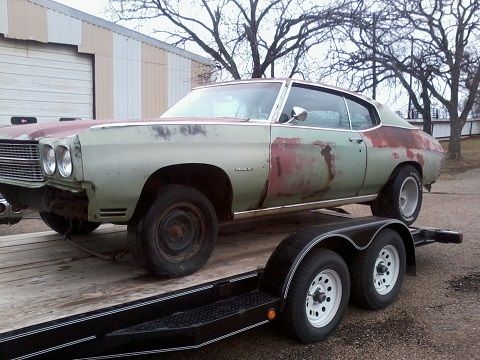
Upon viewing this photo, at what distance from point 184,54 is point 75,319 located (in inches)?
417

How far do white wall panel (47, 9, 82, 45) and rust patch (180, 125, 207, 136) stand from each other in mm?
7911

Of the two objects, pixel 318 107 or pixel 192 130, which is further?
pixel 318 107

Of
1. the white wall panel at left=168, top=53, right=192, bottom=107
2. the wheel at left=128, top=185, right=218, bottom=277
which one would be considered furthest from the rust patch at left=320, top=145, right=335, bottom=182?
the white wall panel at left=168, top=53, right=192, bottom=107

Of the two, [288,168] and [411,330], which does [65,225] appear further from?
[411,330]

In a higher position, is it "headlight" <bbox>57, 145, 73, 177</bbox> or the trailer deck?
"headlight" <bbox>57, 145, 73, 177</bbox>

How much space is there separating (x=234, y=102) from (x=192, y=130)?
3.60 feet

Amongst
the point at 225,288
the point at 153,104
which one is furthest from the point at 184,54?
the point at 225,288

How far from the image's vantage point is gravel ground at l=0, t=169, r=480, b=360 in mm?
3547

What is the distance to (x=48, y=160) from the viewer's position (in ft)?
10.2

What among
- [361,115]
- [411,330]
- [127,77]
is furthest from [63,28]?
[411,330]

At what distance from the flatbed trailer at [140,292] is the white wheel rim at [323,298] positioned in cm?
2

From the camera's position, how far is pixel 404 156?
5.32 meters

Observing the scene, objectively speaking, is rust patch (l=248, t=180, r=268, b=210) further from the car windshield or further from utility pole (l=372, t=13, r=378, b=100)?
utility pole (l=372, t=13, r=378, b=100)

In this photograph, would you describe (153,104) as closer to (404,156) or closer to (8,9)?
(8,9)
